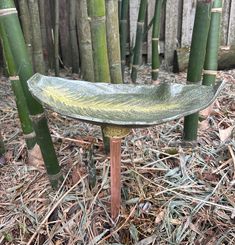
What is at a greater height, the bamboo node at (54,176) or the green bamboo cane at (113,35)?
the green bamboo cane at (113,35)

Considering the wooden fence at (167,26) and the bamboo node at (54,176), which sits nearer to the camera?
the bamboo node at (54,176)

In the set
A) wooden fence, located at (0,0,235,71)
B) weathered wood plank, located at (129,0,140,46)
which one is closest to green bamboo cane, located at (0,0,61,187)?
wooden fence, located at (0,0,235,71)

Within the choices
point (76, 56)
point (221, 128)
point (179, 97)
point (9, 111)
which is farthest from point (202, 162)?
point (76, 56)

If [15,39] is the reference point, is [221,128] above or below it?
below

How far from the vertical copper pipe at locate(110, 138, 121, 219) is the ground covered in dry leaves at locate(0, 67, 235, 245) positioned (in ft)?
0.16

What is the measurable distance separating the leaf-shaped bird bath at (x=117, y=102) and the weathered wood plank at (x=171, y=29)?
1681 mm

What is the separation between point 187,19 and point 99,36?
1.73 m

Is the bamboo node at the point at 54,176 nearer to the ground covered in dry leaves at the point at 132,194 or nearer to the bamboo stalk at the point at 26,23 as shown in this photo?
the ground covered in dry leaves at the point at 132,194

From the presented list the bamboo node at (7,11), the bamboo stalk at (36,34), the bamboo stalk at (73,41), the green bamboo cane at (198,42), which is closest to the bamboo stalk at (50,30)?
the bamboo stalk at (73,41)

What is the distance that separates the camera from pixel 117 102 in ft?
2.66

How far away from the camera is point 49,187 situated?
3.54ft

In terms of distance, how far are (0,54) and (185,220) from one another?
182 centimetres

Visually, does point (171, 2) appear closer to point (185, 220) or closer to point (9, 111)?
point (9, 111)

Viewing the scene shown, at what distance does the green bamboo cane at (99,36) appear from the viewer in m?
0.84
